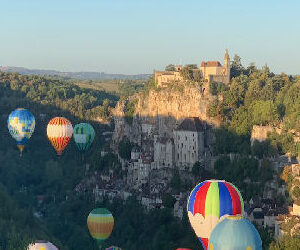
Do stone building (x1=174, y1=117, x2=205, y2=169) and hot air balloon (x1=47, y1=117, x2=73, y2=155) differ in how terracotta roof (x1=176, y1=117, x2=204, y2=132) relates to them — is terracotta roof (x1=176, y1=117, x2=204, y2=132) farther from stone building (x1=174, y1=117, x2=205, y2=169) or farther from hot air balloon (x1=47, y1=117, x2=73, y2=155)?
hot air balloon (x1=47, y1=117, x2=73, y2=155)

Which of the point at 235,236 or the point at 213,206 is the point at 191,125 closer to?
the point at 213,206

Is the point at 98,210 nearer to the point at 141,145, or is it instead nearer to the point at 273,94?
the point at 141,145

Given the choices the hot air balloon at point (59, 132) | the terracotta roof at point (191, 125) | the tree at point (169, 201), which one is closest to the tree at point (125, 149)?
the hot air balloon at point (59, 132)

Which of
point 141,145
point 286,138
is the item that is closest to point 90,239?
point 141,145

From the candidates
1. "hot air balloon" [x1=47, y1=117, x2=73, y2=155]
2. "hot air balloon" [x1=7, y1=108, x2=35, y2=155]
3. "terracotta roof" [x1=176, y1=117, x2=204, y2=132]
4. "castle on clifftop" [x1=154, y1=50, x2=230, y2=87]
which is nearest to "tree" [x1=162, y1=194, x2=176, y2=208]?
"terracotta roof" [x1=176, y1=117, x2=204, y2=132]

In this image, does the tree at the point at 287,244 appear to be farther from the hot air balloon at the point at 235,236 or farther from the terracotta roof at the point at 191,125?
the terracotta roof at the point at 191,125
